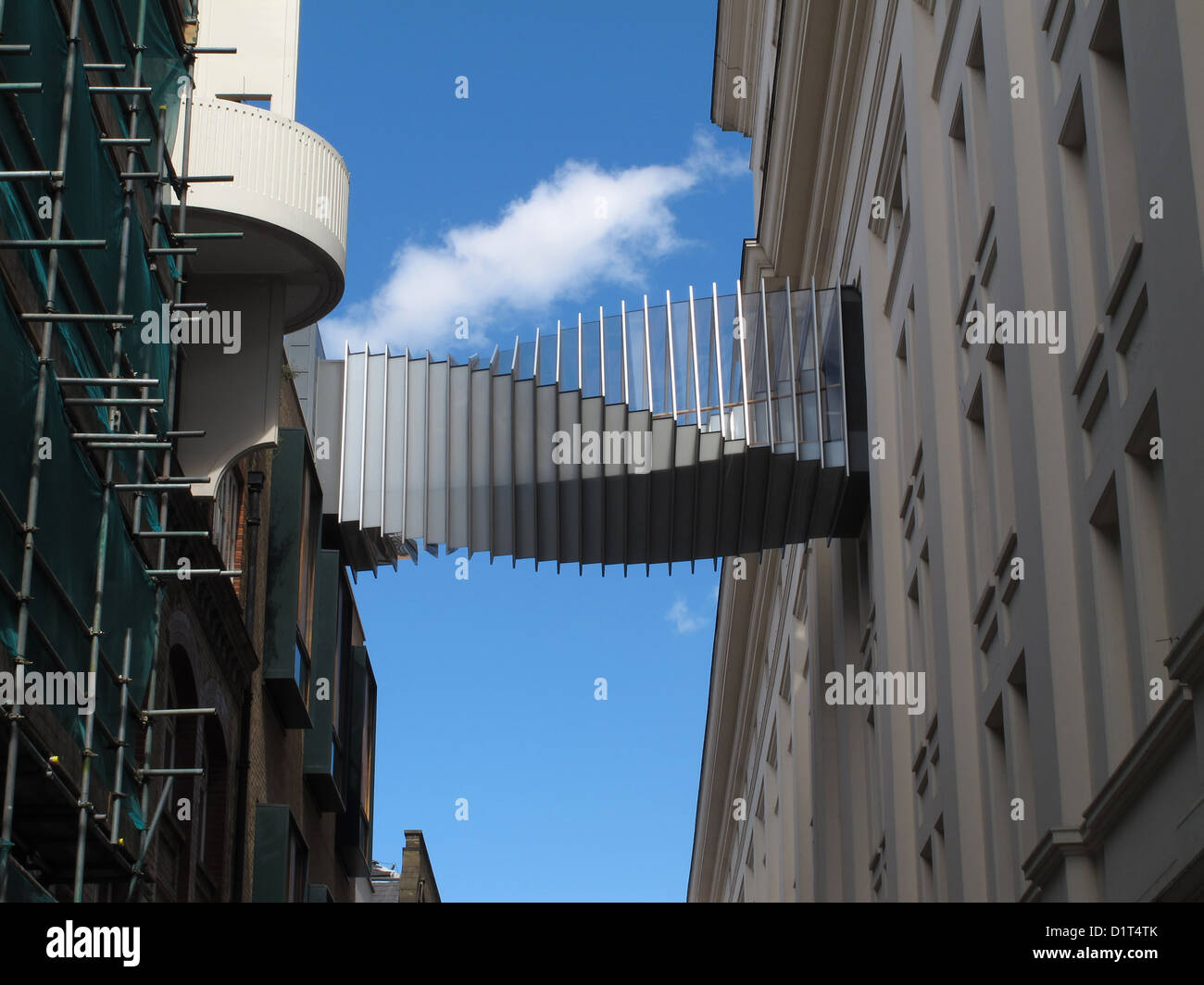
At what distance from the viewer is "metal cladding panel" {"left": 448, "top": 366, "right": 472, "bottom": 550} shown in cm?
2472

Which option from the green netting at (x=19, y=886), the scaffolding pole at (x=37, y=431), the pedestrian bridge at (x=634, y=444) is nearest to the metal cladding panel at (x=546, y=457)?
the pedestrian bridge at (x=634, y=444)

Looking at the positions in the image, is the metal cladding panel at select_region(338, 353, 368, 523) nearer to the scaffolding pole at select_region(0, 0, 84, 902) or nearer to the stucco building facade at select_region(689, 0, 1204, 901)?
the stucco building facade at select_region(689, 0, 1204, 901)

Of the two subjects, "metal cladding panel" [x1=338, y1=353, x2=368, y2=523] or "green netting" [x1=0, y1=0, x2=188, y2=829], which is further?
"metal cladding panel" [x1=338, y1=353, x2=368, y2=523]

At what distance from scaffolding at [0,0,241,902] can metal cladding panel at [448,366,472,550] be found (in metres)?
6.15

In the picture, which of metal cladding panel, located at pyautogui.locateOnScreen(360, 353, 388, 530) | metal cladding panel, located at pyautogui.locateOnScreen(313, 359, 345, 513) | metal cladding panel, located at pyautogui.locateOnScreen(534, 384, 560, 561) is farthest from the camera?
metal cladding panel, located at pyautogui.locateOnScreen(313, 359, 345, 513)

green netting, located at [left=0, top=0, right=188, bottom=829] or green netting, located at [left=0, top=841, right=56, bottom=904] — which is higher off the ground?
green netting, located at [left=0, top=0, right=188, bottom=829]

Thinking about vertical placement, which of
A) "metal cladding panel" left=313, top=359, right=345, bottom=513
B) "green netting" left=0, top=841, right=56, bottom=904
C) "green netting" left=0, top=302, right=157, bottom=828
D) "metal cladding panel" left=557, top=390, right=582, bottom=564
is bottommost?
"green netting" left=0, top=841, right=56, bottom=904

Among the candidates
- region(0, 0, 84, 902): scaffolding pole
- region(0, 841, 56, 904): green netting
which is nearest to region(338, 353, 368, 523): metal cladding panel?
region(0, 0, 84, 902): scaffolding pole

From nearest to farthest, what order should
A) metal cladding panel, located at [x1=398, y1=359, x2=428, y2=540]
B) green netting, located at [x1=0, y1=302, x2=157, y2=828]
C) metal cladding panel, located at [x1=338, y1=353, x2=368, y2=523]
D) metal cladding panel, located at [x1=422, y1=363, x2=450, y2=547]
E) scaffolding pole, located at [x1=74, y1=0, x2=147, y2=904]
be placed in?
green netting, located at [x1=0, y1=302, x2=157, y2=828], scaffolding pole, located at [x1=74, y1=0, x2=147, y2=904], metal cladding panel, located at [x1=422, y1=363, x2=450, y2=547], metal cladding panel, located at [x1=398, y1=359, x2=428, y2=540], metal cladding panel, located at [x1=338, y1=353, x2=368, y2=523]

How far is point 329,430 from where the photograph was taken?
1057 inches

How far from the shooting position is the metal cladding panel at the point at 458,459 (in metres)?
24.7

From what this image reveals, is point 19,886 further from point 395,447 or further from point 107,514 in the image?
point 395,447

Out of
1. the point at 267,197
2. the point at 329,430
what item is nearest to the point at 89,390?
the point at 267,197

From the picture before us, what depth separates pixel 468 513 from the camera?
24672 millimetres
